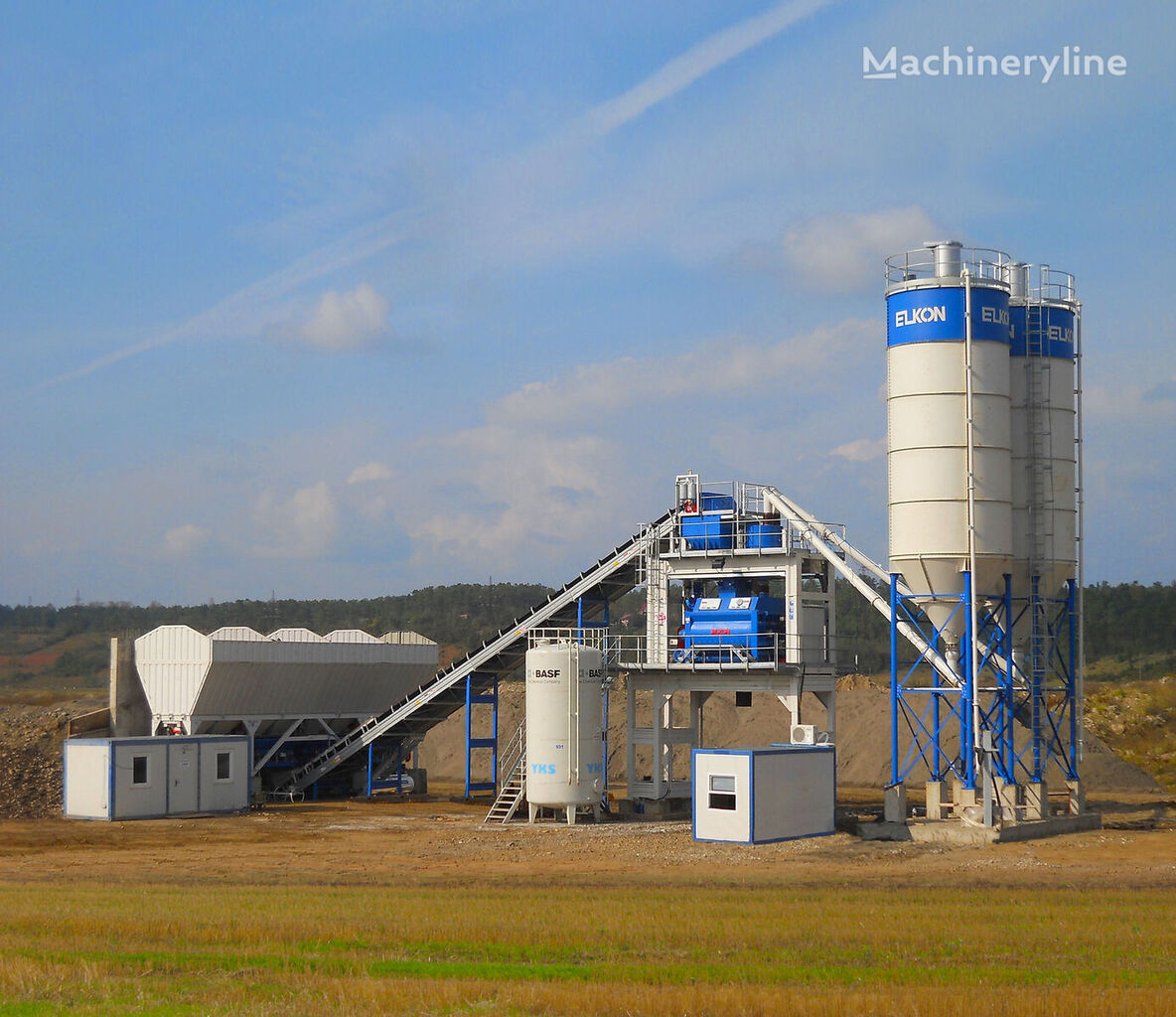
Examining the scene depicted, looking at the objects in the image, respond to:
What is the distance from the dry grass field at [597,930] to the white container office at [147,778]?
805cm

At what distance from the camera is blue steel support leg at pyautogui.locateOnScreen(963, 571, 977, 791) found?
38688mm

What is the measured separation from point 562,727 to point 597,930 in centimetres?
2163

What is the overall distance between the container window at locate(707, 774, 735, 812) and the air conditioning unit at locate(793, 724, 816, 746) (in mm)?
5579

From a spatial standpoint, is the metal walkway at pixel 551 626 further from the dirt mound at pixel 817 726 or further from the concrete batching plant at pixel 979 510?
the dirt mound at pixel 817 726

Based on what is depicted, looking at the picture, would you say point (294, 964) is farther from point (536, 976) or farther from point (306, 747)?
point (306, 747)

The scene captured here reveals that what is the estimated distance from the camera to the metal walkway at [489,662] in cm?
4791

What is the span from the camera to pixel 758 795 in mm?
36969

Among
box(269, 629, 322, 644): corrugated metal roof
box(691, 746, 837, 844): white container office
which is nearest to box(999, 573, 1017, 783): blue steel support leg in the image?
box(691, 746, 837, 844): white container office

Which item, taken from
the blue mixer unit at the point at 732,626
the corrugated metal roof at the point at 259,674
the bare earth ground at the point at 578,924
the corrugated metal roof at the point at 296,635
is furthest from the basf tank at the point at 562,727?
the corrugated metal roof at the point at 296,635

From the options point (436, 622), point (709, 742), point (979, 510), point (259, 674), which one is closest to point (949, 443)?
point (979, 510)

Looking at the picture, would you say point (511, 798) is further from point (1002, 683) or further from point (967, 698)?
point (1002, 683)

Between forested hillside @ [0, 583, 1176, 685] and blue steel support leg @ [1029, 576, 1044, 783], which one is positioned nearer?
blue steel support leg @ [1029, 576, 1044, 783]

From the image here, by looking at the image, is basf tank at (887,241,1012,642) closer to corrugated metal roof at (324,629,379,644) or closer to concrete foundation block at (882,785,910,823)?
concrete foundation block at (882,785,910,823)

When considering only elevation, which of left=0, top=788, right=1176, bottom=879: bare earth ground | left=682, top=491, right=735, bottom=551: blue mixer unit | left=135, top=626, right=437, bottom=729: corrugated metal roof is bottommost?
left=0, top=788, right=1176, bottom=879: bare earth ground
